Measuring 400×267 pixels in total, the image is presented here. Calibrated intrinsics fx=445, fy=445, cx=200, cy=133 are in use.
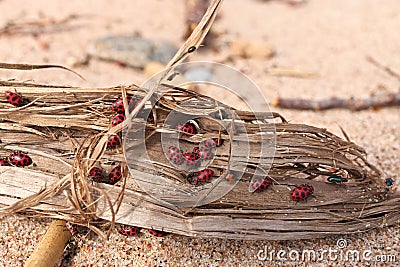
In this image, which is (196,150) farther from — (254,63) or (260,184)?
(254,63)

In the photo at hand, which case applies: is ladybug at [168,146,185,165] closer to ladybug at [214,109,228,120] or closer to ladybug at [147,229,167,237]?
ladybug at [214,109,228,120]

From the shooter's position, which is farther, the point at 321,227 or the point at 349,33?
the point at 349,33

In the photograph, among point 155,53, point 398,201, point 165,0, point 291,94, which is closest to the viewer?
point 398,201

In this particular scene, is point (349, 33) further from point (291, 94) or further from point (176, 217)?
point (176, 217)

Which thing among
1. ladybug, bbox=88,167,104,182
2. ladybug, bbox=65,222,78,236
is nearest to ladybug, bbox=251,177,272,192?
ladybug, bbox=88,167,104,182

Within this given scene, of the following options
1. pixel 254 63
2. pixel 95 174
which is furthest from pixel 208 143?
pixel 254 63

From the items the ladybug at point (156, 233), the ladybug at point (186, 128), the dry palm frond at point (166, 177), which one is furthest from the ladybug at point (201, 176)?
the ladybug at point (156, 233)

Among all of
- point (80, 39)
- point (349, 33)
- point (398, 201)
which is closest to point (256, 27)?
point (349, 33)
